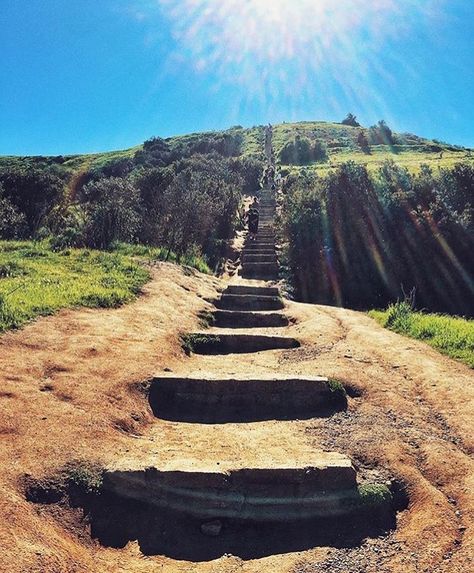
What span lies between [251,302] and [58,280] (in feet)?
15.9

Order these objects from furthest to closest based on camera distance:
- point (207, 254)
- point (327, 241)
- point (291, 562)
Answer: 1. point (207, 254)
2. point (327, 241)
3. point (291, 562)

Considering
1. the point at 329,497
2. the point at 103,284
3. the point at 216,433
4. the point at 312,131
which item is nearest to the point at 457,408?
the point at 329,497

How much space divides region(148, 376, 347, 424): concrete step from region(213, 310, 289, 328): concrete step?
13.8ft

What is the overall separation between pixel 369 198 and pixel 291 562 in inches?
559

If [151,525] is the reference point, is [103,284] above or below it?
above

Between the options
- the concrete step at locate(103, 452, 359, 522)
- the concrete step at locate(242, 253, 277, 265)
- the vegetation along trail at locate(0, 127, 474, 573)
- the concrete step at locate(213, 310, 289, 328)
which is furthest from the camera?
the concrete step at locate(242, 253, 277, 265)

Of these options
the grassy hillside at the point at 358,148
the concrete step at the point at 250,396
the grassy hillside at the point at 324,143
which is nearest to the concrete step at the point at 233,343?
the concrete step at the point at 250,396

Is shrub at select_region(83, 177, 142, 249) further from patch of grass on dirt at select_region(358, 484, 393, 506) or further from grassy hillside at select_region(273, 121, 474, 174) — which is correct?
grassy hillside at select_region(273, 121, 474, 174)

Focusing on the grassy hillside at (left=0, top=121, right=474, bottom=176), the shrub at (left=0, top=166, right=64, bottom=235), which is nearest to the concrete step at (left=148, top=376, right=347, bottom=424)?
Answer: the shrub at (left=0, top=166, right=64, bottom=235)

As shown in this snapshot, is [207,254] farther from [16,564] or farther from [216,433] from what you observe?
[16,564]

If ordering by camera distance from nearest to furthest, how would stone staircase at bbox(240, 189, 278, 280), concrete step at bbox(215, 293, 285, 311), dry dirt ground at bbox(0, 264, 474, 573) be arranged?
dry dirt ground at bbox(0, 264, 474, 573)
concrete step at bbox(215, 293, 285, 311)
stone staircase at bbox(240, 189, 278, 280)

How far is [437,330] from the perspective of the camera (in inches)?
386

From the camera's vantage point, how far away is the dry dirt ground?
164 inches

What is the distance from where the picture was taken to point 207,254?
2028cm
